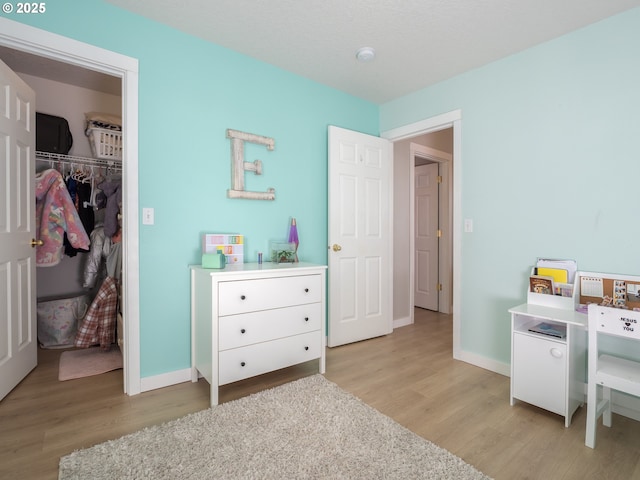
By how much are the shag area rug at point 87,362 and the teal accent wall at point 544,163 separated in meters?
2.95

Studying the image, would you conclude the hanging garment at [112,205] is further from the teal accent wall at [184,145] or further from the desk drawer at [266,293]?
the desk drawer at [266,293]

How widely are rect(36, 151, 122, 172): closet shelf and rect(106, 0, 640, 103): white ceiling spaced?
1582 mm

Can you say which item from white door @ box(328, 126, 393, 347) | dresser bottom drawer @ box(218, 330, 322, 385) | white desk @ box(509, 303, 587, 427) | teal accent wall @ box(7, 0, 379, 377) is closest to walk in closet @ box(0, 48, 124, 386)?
teal accent wall @ box(7, 0, 379, 377)

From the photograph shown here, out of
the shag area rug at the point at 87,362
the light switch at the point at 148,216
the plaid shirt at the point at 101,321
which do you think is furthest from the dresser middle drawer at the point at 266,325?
the plaid shirt at the point at 101,321

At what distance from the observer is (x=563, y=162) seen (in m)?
2.27

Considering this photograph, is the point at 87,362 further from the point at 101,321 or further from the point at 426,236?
the point at 426,236

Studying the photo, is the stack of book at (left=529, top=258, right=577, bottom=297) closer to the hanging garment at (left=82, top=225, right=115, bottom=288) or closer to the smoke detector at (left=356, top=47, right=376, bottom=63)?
the smoke detector at (left=356, top=47, right=376, bottom=63)

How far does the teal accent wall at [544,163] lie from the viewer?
2.03m

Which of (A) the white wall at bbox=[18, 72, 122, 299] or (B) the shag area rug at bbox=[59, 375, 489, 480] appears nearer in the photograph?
(B) the shag area rug at bbox=[59, 375, 489, 480]

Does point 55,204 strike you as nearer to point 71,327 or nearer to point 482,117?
point 71,327

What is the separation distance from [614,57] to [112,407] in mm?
3797

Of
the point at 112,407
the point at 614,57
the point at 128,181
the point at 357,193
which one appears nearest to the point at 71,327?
the point at 112,407

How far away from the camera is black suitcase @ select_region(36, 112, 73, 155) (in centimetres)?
293

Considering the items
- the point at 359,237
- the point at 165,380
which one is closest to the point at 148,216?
the point at 165,380
